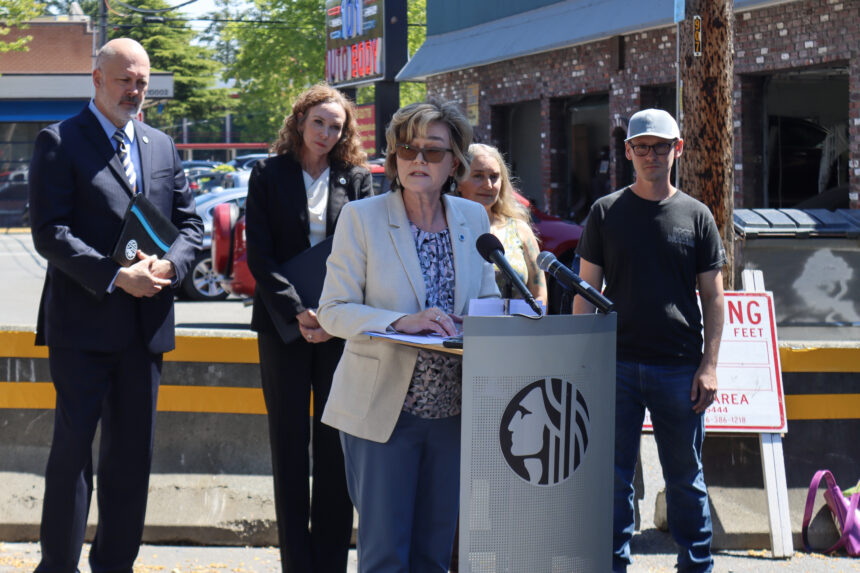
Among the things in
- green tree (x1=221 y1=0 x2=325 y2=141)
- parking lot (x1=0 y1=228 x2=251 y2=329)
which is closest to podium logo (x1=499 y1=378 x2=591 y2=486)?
parking lot (x1=0 y1=228 x2=251 y2=329)

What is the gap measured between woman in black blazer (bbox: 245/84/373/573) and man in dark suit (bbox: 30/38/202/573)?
40cm

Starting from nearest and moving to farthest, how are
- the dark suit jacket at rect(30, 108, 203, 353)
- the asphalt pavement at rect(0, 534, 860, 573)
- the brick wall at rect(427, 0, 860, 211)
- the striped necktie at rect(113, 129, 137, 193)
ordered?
1. the dark suit jacket at rect(30, 108, 203, 353)
2. the striped necktie at rect(113, 129, 137, 193)
3. the asphalt pavement at rect(0, 534, 860, 573)
4. the brick wall at rect(427, 0, 860, 211)

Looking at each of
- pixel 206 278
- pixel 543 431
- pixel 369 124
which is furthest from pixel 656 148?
pixel 369 124

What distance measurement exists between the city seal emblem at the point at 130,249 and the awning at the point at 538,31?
39.1 feet

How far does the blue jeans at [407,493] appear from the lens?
140 inches

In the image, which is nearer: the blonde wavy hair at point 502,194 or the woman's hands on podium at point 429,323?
the woman's hands on podium at point 429,323

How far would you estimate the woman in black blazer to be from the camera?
15.4ft

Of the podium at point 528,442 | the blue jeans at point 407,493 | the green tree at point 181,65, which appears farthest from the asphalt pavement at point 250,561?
the green tree at point 181,65

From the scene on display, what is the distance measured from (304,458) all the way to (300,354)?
0.46 metres

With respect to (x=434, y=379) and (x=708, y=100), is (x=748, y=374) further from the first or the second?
(x=434, y=379)

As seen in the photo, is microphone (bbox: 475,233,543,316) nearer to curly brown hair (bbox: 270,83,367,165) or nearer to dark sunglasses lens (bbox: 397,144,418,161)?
dark sunglasses lens (bbox: 397,144,418,161)

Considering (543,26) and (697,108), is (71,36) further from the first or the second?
(697,108)

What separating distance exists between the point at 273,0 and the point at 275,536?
125 feet

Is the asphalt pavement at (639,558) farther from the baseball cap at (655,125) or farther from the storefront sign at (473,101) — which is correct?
the storefront sign at (473,101)
